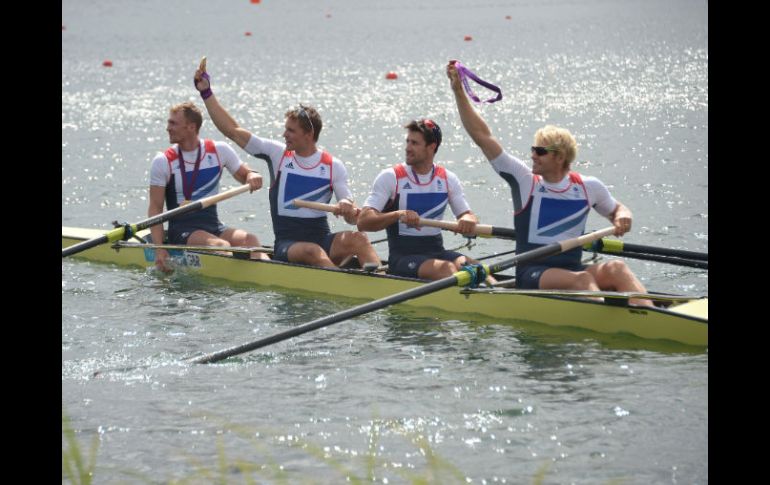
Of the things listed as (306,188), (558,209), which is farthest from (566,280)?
(306,188)

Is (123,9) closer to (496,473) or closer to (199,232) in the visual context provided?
(199,232)

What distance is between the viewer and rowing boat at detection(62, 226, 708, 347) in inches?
329

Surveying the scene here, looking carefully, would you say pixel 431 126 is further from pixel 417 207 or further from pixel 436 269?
pixel 436 269

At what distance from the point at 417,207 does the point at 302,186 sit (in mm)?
1328

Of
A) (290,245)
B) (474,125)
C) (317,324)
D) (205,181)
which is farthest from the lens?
(205,181)

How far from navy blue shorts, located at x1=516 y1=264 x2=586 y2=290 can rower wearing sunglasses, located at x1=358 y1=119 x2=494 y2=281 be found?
1.75 feet

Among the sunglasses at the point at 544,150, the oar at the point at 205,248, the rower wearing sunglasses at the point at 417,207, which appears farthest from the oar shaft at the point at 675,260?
the oar at the point at 205,248

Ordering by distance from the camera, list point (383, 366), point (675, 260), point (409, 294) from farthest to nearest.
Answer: point (675, 260), point (383, 366), point (409, 294)

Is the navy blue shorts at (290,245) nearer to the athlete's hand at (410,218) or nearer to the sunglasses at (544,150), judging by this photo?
the athlete's hand at (410,218)

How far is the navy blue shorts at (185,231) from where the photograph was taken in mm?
11469

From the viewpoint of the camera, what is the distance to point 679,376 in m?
7.91

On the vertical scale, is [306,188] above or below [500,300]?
above

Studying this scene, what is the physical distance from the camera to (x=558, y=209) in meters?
8.84

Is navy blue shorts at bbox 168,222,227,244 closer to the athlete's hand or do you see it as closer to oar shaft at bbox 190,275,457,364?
the athlete's hand
